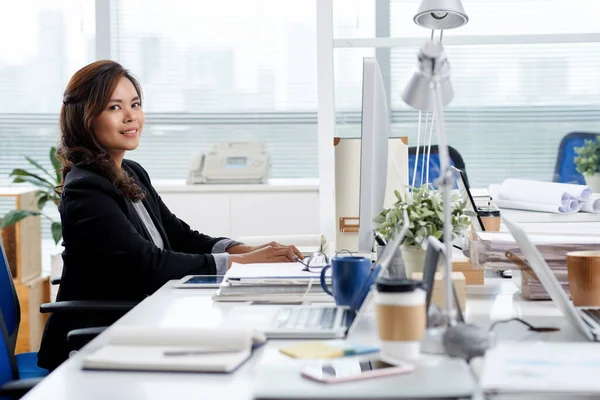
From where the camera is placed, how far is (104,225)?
7.19ft

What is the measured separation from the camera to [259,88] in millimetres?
5055

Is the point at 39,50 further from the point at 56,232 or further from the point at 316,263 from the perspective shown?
the point at 316,263

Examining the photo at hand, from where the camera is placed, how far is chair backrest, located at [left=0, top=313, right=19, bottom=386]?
1.63 m

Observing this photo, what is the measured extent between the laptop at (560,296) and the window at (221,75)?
362 cm

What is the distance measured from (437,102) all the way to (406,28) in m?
3.24

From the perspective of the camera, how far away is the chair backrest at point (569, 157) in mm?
4348

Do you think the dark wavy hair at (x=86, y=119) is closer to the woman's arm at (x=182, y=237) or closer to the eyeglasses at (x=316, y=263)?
the woman's arm at (x=182, y=237)

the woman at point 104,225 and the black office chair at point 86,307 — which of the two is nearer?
the black office chair at point 86,307

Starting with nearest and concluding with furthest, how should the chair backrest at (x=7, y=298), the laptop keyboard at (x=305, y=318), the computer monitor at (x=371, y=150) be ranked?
the laptop keyboard at (x=305, y=318) → the computer monitor at (x=371, y=150) → the chair backrest at (x=7, y=298)

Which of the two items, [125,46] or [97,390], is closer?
[97,390]

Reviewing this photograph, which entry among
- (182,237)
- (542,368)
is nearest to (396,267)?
(542,368)

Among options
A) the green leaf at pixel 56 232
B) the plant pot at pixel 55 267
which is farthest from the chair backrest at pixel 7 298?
the green leaf at pixel 56 232

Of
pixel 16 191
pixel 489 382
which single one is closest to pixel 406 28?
pixel 16 191

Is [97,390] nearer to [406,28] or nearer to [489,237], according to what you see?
[489,237]
